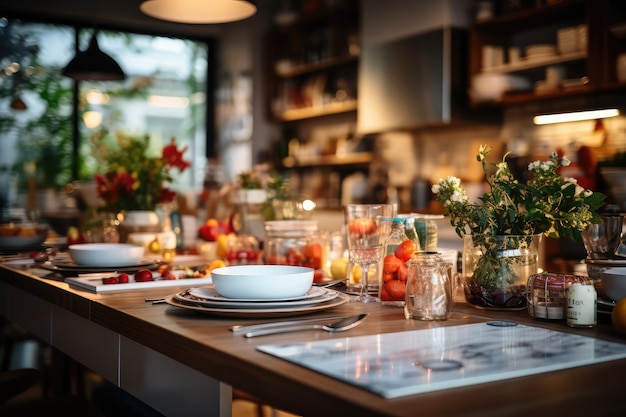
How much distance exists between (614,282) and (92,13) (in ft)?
21.7

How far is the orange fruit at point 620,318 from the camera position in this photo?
1.05 meters

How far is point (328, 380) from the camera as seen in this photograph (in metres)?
0.78

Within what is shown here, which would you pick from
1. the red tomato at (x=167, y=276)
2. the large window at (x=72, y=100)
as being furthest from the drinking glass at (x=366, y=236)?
the large window at (x=72, y=100)

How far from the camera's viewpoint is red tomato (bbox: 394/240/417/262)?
1.36 meters

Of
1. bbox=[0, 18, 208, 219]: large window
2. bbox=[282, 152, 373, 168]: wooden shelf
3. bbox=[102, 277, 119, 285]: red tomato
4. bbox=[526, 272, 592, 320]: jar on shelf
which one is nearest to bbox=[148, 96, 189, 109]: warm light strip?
bbox=[0, 18, 208, 219]: large window

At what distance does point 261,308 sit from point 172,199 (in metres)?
1.56

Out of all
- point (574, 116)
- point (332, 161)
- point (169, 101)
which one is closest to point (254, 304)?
point (574, 116)

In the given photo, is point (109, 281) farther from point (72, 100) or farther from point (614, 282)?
point (72, 100)

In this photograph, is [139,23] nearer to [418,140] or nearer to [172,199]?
[418,140]

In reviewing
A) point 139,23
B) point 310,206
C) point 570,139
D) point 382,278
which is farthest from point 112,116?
point 382,278

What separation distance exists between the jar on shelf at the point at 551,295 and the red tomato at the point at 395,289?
25 centimetres

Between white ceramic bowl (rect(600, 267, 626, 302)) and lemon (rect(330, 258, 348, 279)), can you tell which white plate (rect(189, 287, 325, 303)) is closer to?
lemon (rect(330, 258, 348, 279))

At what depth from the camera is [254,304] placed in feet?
3.92

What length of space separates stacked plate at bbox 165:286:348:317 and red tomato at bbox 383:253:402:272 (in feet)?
0.41
